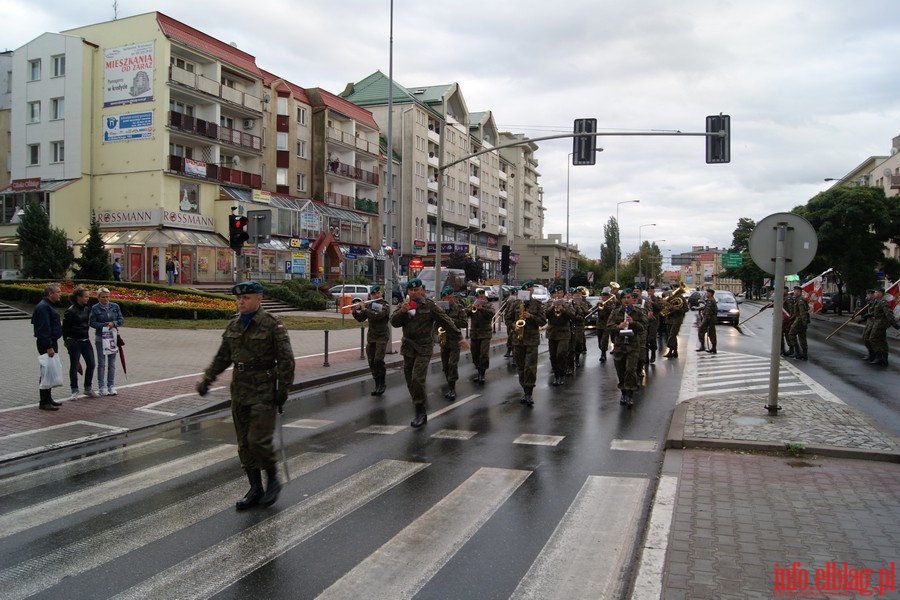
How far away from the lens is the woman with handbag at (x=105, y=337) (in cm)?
1016

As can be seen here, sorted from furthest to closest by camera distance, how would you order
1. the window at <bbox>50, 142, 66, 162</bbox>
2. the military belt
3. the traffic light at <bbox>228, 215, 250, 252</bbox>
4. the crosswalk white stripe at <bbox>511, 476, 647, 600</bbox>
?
the window at <bbox>50, 142, 66, 162</bbox>
the traffic light at <bbox>228, 215, 250, 252</bbox>
the military belt
the crosswalk white stripe at <bbox>511, 476, 647, 600</bbox>

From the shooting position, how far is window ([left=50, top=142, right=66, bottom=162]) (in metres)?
38.1

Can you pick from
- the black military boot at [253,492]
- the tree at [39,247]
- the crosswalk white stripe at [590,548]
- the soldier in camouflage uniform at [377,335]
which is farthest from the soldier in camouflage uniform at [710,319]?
the tree at [39,247]

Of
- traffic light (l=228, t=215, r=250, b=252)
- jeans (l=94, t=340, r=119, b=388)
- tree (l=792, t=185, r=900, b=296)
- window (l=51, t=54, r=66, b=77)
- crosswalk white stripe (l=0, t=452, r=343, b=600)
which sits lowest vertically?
crosswalk white stripe (l=0, t=452, r=343, b=600)

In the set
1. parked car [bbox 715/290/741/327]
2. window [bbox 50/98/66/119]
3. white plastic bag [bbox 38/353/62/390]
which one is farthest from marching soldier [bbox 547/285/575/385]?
window [bbox 50/98/66/119]

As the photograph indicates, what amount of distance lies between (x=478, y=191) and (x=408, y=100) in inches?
726

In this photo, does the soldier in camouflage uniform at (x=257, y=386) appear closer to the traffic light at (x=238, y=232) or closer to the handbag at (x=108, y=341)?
the handbag at (x=108, y=341)

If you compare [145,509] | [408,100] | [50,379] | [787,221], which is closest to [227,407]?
[50,379]

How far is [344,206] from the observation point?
2025 inches

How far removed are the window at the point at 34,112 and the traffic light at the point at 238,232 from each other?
33.7 m

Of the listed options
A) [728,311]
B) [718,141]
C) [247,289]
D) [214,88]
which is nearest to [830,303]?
[728,311]

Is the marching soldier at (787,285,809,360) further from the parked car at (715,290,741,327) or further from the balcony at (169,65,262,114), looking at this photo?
the balcony at (169,65,262,114)

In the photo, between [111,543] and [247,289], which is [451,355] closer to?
[247,289]

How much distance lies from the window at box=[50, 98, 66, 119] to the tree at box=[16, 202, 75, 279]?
11184 mm
